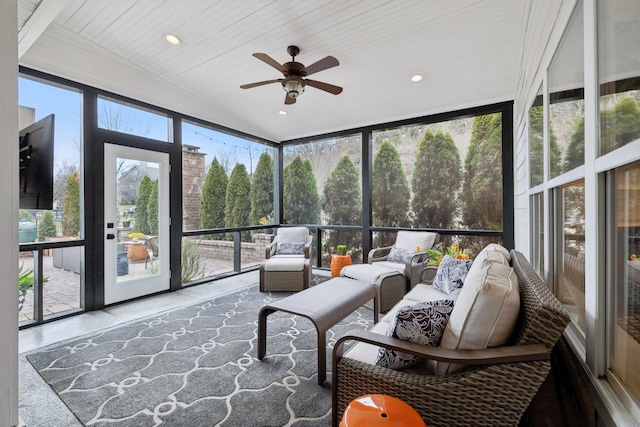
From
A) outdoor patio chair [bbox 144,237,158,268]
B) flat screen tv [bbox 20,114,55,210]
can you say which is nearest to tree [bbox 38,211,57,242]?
flat screen tv [bbox 20,114,55,210]

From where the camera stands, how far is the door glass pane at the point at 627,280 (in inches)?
32.9

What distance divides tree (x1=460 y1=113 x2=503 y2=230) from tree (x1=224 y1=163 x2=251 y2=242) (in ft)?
12.0

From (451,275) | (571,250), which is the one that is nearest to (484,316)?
(571,250)

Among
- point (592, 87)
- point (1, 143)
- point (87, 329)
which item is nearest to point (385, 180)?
point (592, 87)

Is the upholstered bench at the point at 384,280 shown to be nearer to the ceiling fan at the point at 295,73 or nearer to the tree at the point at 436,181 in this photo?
the tree at the point at 436,181

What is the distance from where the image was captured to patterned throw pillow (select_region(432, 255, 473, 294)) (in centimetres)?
245

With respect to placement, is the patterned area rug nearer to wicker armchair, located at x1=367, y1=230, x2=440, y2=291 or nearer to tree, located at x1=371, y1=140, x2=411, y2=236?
wicker armchair, located at x1=367, y1=230, x2=440, y2=291

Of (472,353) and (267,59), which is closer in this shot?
(472,353)

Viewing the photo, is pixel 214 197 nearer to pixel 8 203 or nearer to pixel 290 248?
pixel 290 248

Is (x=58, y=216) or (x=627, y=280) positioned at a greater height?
(x=58, y=216)

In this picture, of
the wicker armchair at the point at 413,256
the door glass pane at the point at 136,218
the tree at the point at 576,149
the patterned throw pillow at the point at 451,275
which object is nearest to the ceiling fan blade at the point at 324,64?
the tree at the point at 576,149

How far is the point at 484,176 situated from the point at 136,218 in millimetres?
4838

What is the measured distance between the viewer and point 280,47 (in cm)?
321

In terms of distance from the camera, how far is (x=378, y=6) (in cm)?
264
